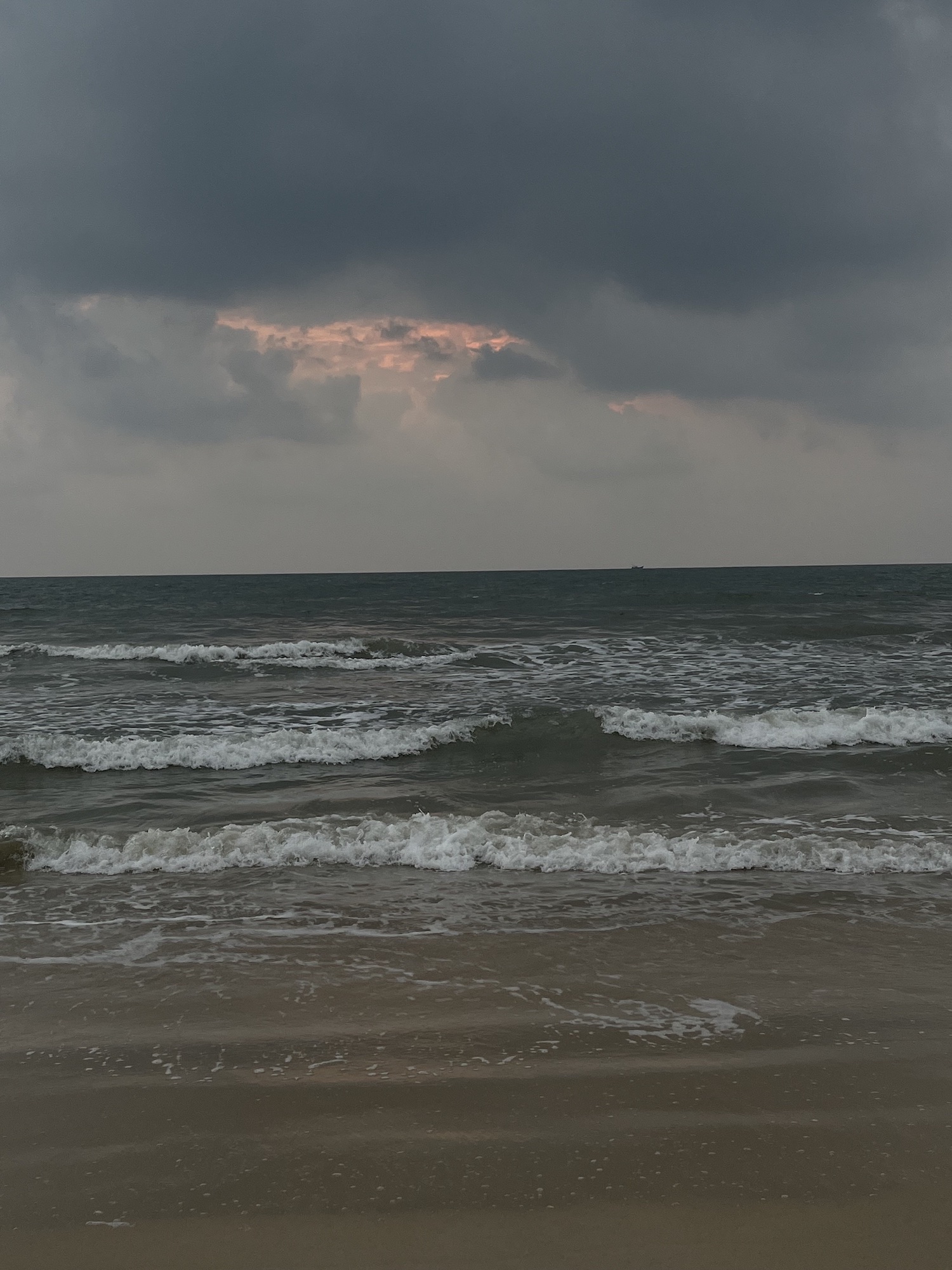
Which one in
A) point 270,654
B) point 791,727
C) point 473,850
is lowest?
point 473,850

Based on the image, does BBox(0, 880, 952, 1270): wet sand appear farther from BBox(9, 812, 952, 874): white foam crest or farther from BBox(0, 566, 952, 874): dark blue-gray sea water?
BBox(0, 566, 952, 874): dark blue-gray sea water

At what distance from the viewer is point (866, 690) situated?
17422mm

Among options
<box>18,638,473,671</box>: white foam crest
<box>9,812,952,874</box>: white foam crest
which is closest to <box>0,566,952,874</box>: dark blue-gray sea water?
<box>9,812,952,874</box>: white foam crest

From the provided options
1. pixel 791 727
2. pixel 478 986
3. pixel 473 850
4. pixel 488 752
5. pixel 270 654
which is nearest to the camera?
pixel 478 986

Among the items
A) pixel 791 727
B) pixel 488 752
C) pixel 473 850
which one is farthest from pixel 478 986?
pixel 791 727

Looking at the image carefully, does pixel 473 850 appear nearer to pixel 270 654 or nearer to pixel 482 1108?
pixel 482 1108

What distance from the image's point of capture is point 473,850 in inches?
312

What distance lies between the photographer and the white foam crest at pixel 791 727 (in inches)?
514

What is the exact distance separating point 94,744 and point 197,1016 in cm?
885

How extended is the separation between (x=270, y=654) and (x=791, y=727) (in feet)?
55.5

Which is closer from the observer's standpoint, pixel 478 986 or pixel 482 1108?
pixel 482 1108

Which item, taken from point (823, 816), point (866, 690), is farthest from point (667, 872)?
point (866, 690)

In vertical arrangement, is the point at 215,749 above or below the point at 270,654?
below

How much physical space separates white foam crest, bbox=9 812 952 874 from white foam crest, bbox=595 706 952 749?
478 centimetres
